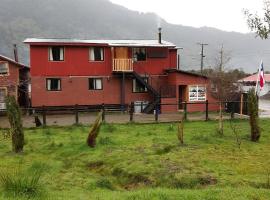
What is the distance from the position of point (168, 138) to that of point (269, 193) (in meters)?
9.31

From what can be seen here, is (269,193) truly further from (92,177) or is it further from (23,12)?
(23,12)

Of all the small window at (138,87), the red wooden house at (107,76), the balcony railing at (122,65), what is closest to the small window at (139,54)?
the red wooden house at (107,76)

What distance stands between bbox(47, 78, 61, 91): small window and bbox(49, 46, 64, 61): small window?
6.09ft

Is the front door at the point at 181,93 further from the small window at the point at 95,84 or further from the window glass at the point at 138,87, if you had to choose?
the small window at the point at 95,84

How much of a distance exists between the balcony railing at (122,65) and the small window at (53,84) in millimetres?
5132

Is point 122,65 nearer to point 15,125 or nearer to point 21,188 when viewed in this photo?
point 15,125

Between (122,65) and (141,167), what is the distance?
2549 centimetres

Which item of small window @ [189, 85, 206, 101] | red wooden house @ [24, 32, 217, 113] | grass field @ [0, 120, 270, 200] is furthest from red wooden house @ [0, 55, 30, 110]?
grass field @ [0, 120, 270, 200]

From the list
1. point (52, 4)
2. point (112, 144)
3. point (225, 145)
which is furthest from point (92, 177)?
point (52, 4)

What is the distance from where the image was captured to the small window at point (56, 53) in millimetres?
38031

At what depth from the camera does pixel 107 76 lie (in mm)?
39344

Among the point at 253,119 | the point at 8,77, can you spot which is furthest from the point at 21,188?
the point at 8,77

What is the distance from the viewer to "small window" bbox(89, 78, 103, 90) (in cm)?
3922

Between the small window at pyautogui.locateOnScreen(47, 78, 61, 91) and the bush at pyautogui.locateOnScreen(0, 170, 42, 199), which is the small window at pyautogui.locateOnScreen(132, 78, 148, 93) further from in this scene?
the bush at pyautogui.locateOnScreen(0, 170, 42, 199)
